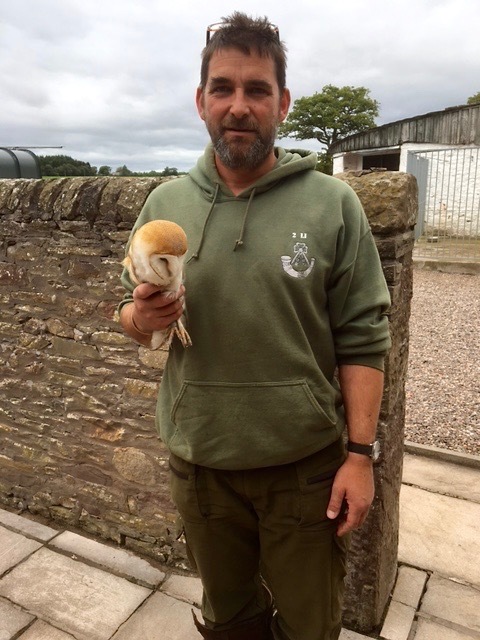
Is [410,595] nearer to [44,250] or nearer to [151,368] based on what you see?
→ [151,368]

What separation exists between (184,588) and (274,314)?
2073 millimetres

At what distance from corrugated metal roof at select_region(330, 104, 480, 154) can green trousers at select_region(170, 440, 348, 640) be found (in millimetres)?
18381

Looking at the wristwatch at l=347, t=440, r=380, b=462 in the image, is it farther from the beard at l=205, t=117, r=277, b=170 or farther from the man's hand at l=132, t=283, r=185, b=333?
the beard at l=205, t=117, r=277, b=170

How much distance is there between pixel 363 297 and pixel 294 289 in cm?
24

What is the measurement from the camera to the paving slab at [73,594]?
8.77 ft

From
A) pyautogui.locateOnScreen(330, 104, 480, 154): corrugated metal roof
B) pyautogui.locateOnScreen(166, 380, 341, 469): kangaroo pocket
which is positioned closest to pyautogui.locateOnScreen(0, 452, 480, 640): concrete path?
pyautogui.locateOnScreen(166, 380, 341, 469): kangaroo pocket

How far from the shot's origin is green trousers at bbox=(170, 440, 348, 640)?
5.64 ft

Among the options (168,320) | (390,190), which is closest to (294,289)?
(168,320)

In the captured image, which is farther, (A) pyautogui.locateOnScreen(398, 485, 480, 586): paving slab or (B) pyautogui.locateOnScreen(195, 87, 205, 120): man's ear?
(A) pyautogui.locateOnScreen(398, 485, 480, 586): paving slab

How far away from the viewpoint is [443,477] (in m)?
4.12

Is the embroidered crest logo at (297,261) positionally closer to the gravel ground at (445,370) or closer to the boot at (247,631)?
the boot at (247,631)

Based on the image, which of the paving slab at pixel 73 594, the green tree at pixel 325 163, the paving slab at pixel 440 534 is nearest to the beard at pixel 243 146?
the paving slab at pixel 73 594

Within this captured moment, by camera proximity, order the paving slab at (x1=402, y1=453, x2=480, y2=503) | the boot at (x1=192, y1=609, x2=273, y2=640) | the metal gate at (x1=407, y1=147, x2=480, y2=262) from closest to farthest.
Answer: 1. the boot at (x1=192, y1=609, x2=273, y2=640)
2. the paving slab at (x1=402, y1=453, x2=480, y2=503)
3. the metal gate at (x1=407, y1=147, x2=480, y2=262)

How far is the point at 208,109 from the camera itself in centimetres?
169
